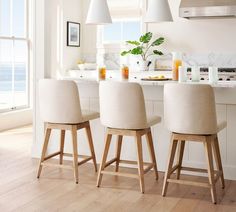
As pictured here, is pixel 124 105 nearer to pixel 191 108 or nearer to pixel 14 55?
pixel 191 108

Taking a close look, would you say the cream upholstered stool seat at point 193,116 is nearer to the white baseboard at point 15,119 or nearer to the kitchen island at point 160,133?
the kitchen island at point 160,133

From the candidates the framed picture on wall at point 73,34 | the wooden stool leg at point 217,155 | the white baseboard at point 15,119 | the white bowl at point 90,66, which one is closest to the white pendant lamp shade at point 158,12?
the framed picture on wall at point 73,34

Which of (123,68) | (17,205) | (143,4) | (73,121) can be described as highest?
(143,4)

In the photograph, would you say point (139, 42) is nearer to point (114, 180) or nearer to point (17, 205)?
point (114, 180)

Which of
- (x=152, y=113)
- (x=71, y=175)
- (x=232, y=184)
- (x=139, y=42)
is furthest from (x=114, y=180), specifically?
(x=139, y=42)

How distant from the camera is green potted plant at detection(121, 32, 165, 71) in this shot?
698 cm

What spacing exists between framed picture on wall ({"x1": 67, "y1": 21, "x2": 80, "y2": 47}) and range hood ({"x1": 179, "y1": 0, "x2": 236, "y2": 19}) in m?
1.53

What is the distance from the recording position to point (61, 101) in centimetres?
441

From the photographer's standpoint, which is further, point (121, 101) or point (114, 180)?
point (114, 180)

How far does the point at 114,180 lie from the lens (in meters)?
4.48

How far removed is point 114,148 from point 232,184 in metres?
1.31

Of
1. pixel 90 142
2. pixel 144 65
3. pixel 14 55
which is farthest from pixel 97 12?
pixel 14 55

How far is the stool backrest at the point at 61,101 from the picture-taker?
4.38 metres

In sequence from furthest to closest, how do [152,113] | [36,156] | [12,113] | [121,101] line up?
[12,113]
[36,156]
[152,113]
[121,101]
